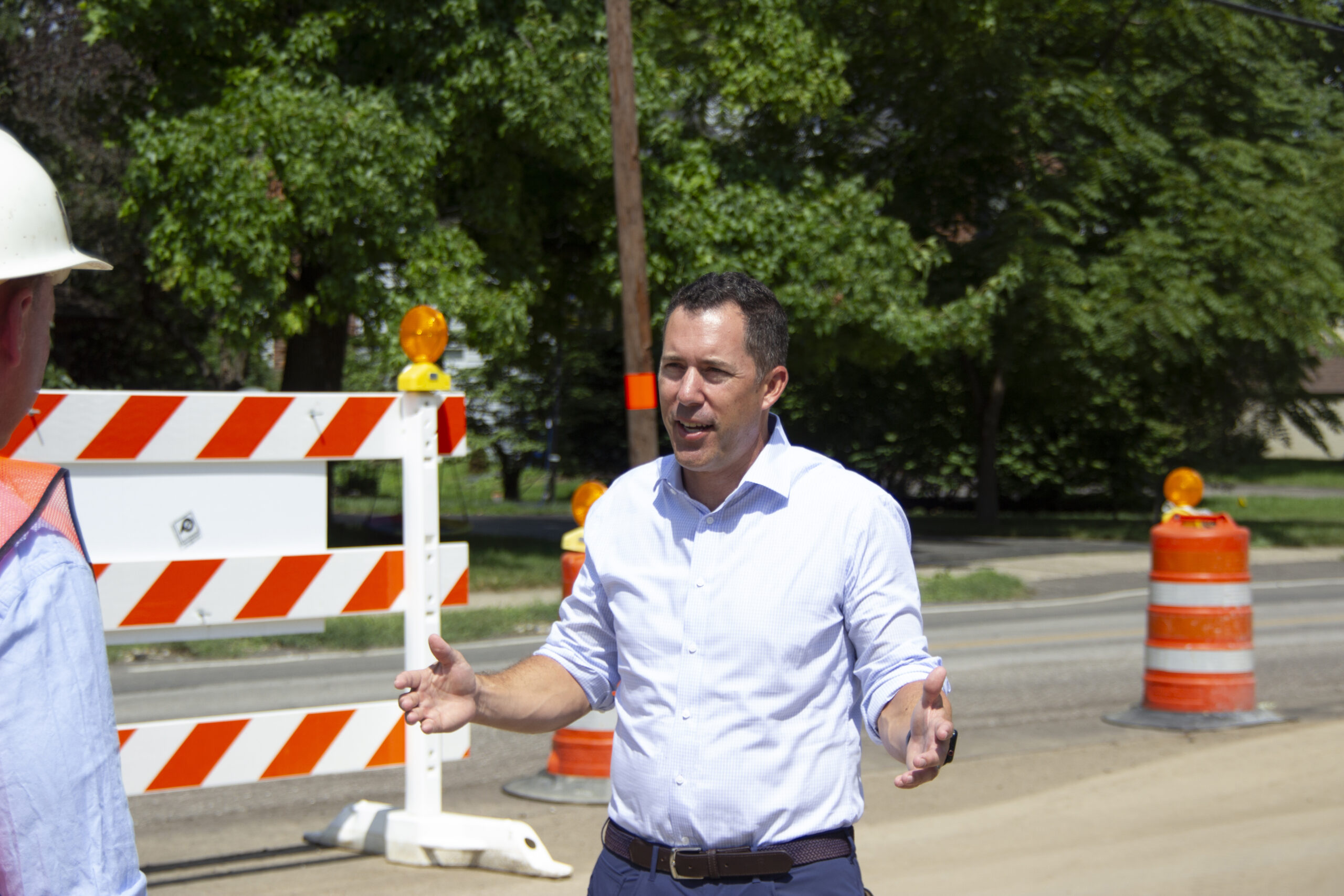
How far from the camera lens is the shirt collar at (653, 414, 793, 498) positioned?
276 centimetres

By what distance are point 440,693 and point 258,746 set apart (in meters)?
2.71

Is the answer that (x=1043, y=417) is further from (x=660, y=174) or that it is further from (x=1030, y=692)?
(x=1030, y=692)

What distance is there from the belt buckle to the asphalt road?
3.48 metres

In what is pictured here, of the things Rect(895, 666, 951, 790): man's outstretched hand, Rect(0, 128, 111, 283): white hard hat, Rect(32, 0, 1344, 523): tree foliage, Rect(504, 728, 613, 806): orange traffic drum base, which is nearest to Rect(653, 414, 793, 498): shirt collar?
Rect(895, 666, 951, 790): man's outstretched hand

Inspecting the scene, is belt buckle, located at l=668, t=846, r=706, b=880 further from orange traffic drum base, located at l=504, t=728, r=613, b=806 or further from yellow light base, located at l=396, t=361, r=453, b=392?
orange traffic drum base, located at l=504, t=728, r=613, b=806

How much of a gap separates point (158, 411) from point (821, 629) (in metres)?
3.11

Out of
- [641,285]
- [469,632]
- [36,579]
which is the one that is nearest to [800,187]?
[641,285]

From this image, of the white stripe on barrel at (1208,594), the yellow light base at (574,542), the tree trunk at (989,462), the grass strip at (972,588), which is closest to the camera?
the yellow light base at (574,542)

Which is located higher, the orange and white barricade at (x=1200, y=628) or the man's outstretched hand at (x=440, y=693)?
the man's outstretched hand at (x=440, y=693)

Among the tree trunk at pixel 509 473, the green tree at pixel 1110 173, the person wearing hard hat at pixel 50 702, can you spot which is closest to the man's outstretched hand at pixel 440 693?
the person wearing hard hat at pixel 50 702

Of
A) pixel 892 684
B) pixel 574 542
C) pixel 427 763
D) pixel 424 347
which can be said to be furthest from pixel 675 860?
pixel 574 542

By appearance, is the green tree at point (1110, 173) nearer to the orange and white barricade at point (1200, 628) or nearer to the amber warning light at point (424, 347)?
the orange and white barricade at point (1200, 628)

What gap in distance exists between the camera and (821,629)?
2.67 m

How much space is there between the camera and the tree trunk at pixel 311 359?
19016 mm
